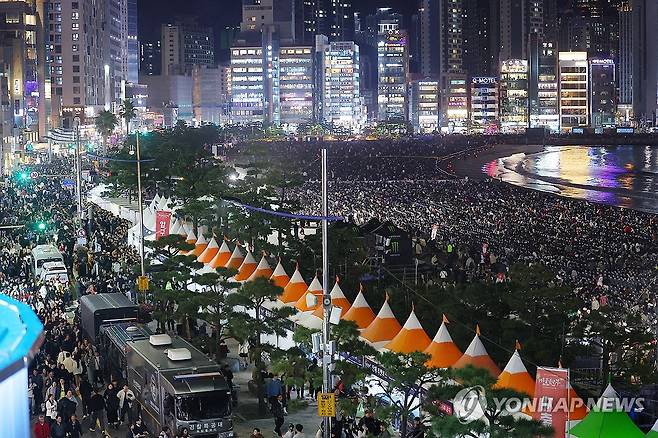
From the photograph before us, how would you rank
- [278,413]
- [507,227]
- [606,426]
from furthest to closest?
1. [507,227]
2. [278,413]
3. [606,426]

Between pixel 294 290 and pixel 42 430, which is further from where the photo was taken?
pixel 294 290

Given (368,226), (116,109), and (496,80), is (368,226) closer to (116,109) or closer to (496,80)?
(116,109)

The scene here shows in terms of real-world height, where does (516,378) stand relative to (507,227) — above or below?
above

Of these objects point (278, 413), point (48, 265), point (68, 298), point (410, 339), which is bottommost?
point (278, 413)

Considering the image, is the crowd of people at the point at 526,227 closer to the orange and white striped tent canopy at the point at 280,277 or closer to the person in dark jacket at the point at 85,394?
the orange and white striped tent canopy at the point at 280,277

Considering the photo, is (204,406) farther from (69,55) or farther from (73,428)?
(69,55)

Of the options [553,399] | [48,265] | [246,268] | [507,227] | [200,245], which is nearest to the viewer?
[553,399]

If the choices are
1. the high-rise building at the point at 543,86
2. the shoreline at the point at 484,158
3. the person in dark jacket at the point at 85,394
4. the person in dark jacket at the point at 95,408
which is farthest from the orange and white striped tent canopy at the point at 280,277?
the high-rise building at the point at 543,86

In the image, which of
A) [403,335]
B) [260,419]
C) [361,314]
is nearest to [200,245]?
[361,314]
